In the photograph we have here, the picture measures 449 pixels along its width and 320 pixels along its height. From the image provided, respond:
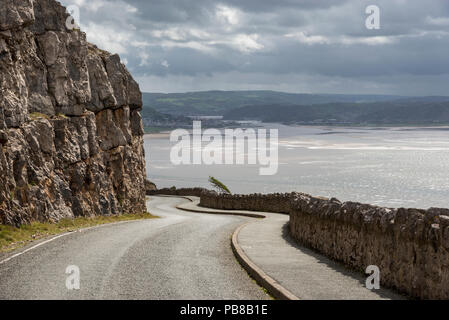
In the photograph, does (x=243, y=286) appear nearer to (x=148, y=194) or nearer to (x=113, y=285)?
(x=113, y=285)

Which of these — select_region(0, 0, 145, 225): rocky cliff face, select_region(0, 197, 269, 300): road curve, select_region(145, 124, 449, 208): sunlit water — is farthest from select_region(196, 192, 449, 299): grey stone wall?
select_region(145, 124, 449, 208): sunlit water

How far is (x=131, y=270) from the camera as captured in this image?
14.3m

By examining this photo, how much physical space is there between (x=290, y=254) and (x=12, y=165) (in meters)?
Result: 14.6

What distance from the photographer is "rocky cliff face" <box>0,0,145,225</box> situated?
2664 cm

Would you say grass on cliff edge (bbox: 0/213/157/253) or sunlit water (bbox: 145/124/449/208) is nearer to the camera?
grass on cliff edge (bbox: 0/213/157/253)

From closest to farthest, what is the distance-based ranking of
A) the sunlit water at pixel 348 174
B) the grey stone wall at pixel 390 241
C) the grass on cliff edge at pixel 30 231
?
the grey stone wall at pixel 390 241
the grass on cliff edge at pixel 30 231
the sunlit water at pixel 348 174

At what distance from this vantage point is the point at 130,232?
78.6 ft

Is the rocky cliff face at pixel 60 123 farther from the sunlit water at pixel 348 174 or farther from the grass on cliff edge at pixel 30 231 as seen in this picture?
the sunlit water at pixel 348 174

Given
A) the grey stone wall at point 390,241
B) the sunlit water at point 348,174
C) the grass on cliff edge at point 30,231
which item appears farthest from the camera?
the sunlit water at point 348,174

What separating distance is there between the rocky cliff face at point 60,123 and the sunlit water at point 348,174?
1829 inches

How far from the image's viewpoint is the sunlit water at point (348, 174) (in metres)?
93.1

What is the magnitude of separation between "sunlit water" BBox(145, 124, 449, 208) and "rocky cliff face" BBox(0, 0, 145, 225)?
46463mm

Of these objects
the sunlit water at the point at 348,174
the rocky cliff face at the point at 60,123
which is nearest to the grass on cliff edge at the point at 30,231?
the rocky cliff face at the point at 60,123

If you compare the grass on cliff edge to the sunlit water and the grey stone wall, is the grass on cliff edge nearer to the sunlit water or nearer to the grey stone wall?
the grey stone wall
